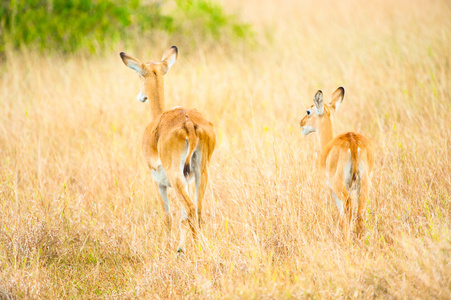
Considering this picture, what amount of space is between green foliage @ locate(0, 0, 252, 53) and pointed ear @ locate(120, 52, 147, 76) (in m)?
4.84

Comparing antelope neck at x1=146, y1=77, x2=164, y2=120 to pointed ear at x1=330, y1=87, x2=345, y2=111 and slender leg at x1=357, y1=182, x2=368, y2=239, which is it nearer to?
pointed ear at x1=330, y1=87, x2=345, y2=111

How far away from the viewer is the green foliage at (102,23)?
973cm

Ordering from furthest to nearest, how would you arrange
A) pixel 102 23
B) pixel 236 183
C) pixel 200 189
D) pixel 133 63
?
pixel 102 23, pixel 133 63, pixel 236 183, pixel 200 189

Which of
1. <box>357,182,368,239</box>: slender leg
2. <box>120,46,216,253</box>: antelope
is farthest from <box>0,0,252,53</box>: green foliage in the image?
<box>357,182,368,239</box>: slender leg

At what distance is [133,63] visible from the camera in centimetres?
507

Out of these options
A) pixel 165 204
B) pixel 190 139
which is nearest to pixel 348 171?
pixel 190 139

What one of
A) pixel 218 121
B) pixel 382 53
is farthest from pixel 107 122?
pixel 382 53

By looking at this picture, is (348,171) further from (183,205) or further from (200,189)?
(183,205)

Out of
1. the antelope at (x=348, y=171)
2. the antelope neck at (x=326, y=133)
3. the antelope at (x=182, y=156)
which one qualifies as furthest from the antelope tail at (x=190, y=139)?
the antelope neck at (x=326, y=133)

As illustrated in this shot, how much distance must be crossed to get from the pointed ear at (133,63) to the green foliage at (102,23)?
484cm

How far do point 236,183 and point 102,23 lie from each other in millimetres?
6727

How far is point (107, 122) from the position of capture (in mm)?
6941

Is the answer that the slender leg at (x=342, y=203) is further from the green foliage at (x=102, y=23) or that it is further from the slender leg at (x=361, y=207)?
the green foliage at (x=102, y=23)

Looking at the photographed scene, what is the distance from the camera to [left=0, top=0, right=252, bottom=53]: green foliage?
973 cm
